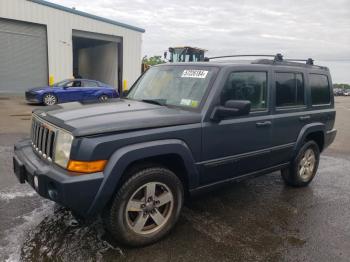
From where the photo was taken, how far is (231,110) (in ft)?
10.8

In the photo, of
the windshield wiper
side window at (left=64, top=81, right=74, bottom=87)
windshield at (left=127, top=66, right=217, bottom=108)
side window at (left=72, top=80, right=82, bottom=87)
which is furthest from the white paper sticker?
side window at (left=72, top=80, right=82, bottom=87)

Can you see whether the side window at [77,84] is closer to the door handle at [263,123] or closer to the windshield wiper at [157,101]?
the windshield wiper at [157,101]

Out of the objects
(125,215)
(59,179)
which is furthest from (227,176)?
(59,179)

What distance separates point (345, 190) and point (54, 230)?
4308mm

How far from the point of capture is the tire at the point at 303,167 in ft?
16.0

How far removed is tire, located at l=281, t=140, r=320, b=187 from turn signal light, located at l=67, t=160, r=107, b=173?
10.5 ft

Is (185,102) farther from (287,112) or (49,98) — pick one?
(49,98)

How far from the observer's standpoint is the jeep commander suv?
2750mm

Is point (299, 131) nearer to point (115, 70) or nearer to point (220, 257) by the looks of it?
point (220, 257)

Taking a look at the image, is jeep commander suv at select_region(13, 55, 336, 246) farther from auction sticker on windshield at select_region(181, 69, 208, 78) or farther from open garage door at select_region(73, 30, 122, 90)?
open garage door at select_region(73, 30, 122, 90)

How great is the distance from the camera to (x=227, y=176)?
378cm

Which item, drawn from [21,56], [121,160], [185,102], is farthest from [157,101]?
[21,56]

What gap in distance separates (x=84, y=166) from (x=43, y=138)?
2.64 feet

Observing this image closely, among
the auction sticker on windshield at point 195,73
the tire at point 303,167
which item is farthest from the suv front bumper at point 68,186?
the tire at point 303,167
